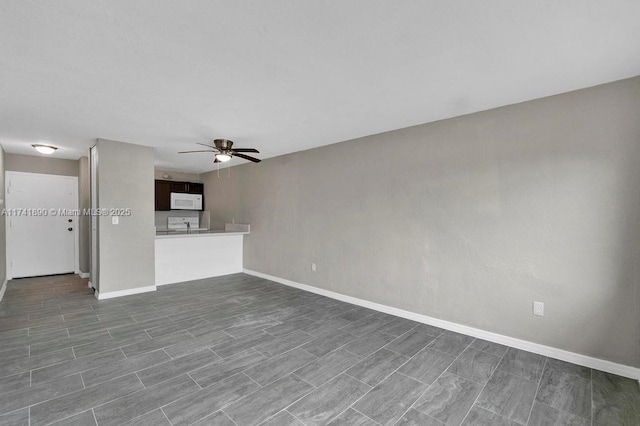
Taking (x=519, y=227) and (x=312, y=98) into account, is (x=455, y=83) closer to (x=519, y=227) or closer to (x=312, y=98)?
(x=312, y=98)

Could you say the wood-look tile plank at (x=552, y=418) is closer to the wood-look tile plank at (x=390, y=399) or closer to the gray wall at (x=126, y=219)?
the wood-look tile plank at (x=390, y=399)

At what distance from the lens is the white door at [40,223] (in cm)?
551

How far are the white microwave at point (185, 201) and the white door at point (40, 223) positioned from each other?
191cm

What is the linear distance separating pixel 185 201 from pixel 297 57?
6.47m

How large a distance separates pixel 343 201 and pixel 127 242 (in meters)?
3.47

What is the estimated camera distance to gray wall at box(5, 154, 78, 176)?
216 inches

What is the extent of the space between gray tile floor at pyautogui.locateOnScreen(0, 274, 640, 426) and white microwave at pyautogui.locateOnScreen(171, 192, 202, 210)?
152 inches

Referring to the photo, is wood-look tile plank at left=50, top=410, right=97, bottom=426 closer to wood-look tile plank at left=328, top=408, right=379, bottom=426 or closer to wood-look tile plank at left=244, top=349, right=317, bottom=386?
wood-look tile plank at left=244, top=349, right=317, bottom=386

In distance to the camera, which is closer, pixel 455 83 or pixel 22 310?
pixel 455 83

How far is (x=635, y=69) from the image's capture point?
226 centimetres

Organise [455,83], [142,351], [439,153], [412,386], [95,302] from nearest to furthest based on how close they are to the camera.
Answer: [412,386], [455,83], [142,351], [439,153], [95,302]

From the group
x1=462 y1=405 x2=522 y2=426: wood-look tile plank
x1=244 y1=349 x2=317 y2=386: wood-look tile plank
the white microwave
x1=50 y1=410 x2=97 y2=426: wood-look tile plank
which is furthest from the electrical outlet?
the white microwave

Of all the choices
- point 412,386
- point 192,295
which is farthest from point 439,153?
point 192,295

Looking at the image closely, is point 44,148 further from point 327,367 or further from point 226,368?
point 327,367
